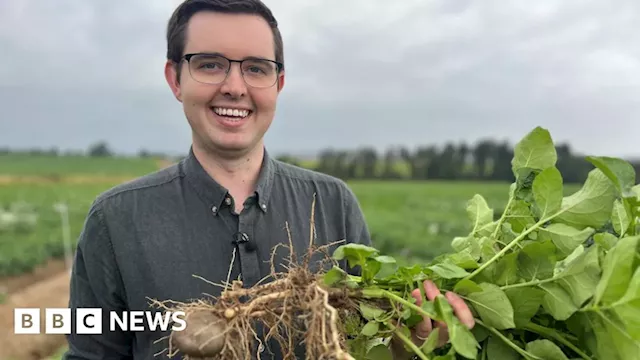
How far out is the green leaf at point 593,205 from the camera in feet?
4.10

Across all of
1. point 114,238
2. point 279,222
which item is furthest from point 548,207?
point 114,238

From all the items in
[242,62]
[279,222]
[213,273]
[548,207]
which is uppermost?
[242,62]

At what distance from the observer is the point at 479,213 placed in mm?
1544

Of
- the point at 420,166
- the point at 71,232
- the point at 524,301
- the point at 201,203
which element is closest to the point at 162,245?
the point at 201,203

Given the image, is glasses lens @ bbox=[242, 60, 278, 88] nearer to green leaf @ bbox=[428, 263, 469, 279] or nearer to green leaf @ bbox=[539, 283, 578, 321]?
green leaf @ bbox=[428, 263, 469, 279]

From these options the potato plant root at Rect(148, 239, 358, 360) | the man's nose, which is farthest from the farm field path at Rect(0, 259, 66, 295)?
the potato plant root at Rect(148, 239, 358, 360)

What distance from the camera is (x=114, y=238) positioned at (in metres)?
1.73

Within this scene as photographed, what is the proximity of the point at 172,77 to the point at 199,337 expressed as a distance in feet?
3.26

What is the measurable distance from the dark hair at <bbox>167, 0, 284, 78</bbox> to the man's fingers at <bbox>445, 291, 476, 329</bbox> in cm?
99

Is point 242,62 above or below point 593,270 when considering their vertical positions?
above

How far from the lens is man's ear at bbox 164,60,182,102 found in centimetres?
178

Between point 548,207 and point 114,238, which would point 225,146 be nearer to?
point 114,238

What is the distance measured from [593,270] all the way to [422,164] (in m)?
47.5

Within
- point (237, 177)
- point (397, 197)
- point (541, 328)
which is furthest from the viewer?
point (397, 197)
